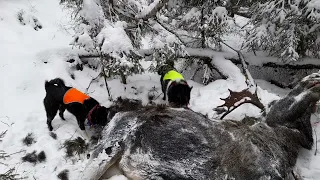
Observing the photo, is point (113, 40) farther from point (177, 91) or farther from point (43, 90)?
point (43, 90)

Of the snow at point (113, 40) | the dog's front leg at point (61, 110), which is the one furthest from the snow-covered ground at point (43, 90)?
the snow at point (113, 40)

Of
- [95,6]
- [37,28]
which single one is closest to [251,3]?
[95,6]

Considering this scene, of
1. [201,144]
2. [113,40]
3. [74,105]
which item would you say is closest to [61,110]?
[74,105]

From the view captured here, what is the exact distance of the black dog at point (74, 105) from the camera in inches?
245

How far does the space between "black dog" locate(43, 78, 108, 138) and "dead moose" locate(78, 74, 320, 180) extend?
3.44ft

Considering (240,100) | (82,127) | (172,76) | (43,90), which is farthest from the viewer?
(43,90)

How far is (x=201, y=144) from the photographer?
4492mm

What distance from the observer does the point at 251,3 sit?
27.3ft

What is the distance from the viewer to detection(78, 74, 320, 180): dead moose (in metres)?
4.23

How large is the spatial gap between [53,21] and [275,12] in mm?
8087

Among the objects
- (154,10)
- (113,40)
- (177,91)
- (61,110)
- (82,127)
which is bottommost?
(82,127)

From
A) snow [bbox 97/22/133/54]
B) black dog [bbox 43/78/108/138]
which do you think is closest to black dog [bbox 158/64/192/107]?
snow [bbox 97/22/133/54]

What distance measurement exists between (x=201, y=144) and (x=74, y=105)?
114 inches

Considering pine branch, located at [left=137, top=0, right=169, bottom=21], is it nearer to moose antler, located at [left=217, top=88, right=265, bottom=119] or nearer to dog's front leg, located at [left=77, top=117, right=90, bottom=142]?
moose antler, located at [left=217, top=88, right=265, bottom=119]
